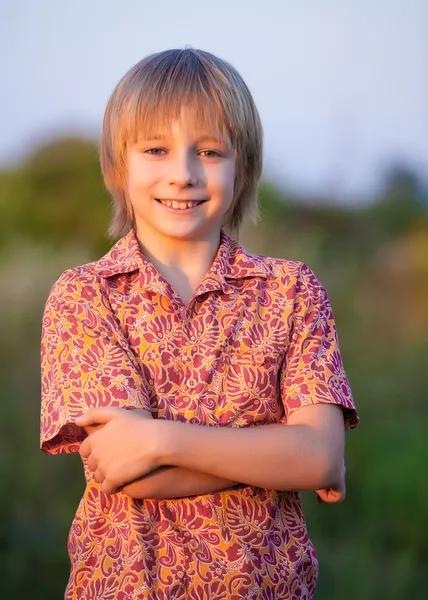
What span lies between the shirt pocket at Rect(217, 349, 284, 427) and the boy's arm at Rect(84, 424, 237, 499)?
0.12 m

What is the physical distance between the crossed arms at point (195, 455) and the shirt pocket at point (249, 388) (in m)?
A: 0.05

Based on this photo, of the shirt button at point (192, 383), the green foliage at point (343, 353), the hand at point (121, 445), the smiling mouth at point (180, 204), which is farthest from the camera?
the green foliage at point (343, 353)

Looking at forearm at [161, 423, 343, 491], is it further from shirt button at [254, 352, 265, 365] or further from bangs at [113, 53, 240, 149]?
bangs at [113, 53, 240, 149]

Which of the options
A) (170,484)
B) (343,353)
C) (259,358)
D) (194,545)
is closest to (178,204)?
(259,358)

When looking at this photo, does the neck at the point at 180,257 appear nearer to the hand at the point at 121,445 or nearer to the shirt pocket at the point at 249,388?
the shirt pocket at the point at 249,388

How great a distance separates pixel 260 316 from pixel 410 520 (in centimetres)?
316

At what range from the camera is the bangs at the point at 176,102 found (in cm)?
202

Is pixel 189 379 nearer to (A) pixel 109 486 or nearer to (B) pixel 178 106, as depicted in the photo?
(A) pixel 109 486

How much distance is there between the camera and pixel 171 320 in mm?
1996

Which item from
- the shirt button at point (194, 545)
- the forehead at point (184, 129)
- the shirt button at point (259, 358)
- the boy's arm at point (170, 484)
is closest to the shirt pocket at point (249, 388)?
the shirt button at point (259, 358)

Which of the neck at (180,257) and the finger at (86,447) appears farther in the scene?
the neck at (180,257)

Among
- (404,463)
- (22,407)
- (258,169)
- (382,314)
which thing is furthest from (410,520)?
(258,169)

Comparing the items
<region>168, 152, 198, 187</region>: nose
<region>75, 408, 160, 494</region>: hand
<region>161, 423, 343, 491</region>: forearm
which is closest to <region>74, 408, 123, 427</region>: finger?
<region>75, 408, 160, 494</region>: hand

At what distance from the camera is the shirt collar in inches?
80.4
